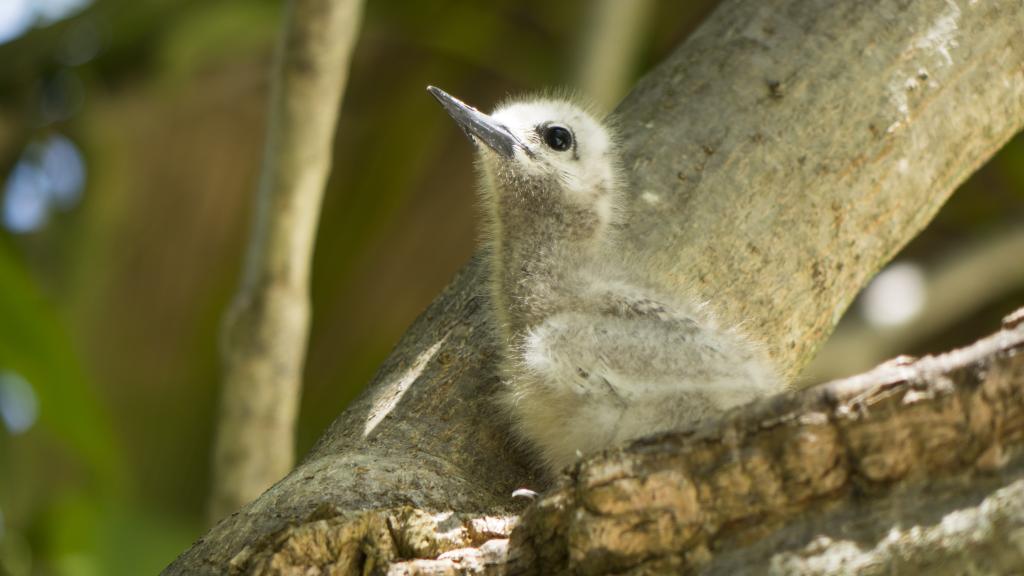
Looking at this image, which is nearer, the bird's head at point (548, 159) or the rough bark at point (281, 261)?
the bird's head at point (548, 159)

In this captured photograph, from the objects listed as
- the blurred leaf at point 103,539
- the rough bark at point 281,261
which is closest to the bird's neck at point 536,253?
the rough bark at point 281,261

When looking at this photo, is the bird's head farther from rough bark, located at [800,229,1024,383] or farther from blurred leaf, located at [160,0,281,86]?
blurred leaf, located at [160,0,281,86]

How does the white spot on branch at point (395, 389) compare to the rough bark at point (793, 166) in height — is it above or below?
below

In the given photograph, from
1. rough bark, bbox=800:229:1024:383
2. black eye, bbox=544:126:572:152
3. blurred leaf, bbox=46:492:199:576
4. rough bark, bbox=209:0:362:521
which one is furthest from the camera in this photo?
rough bark, bbox=800:229:1024:383

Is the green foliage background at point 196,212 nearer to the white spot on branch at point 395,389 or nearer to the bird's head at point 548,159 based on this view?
the bird's head at point 548,159

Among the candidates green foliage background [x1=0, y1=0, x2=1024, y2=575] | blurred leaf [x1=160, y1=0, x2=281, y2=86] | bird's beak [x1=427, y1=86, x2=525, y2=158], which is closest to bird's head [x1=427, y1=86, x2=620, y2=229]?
bird's beak [x1=427, y1=86, x2=525, y2=158]

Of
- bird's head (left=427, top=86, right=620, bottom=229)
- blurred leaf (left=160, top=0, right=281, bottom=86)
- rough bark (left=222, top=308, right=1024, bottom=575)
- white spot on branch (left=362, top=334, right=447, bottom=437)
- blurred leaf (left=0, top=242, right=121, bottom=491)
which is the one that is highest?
blurred leaf (left=160, top=0, right=281, bottom=86)
